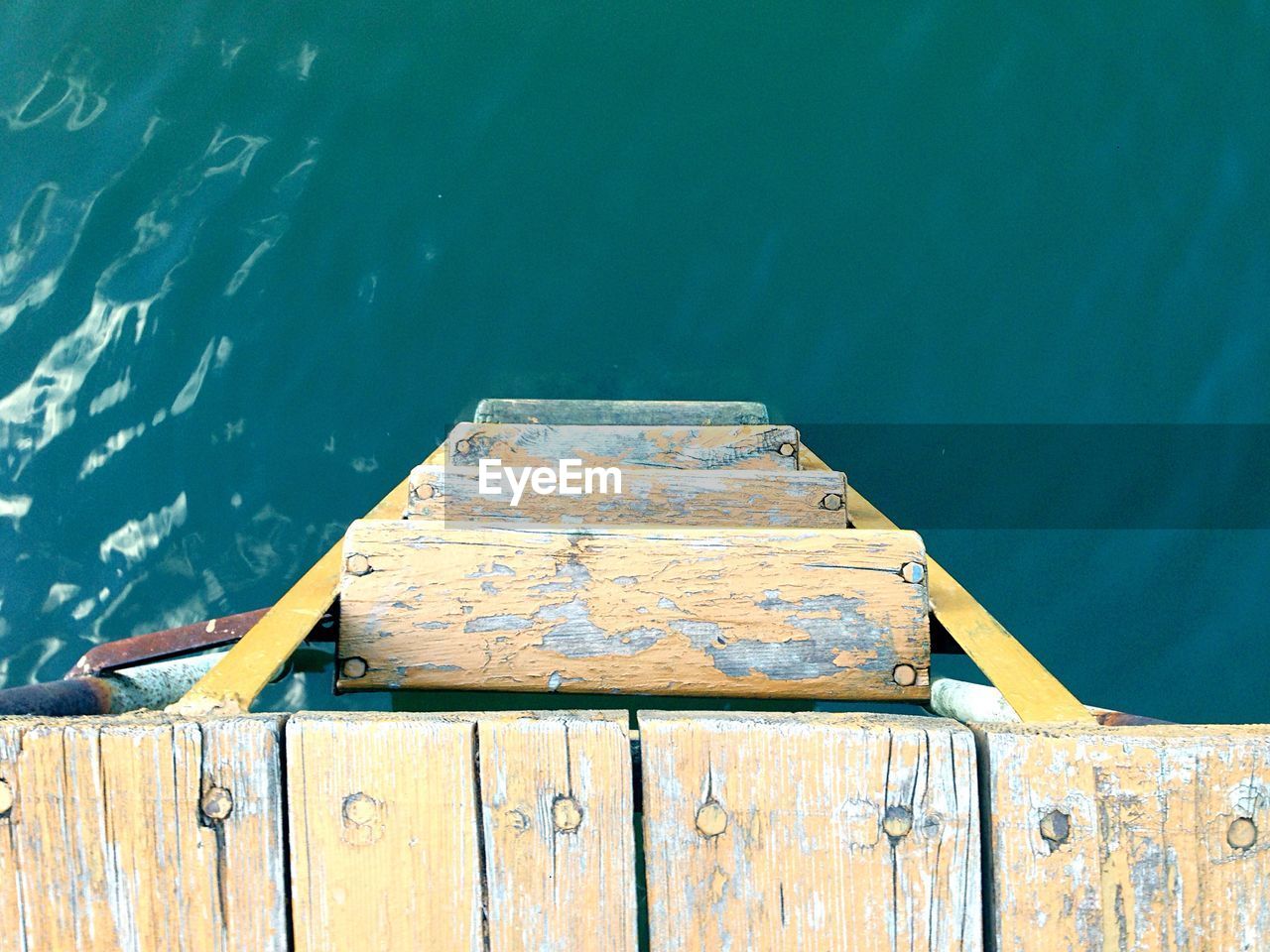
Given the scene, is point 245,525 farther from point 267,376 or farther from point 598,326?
point 598,326

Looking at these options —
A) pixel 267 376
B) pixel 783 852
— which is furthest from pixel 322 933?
pixel 267 376

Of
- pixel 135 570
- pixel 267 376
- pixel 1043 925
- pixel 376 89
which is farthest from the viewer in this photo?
pixel 376 89

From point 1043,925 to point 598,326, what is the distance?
4941 millimetres

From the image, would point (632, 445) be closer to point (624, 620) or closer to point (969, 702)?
point (624, 620)

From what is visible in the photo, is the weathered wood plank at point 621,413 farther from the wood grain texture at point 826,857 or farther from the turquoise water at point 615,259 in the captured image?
the wood grain texture at point 826,857

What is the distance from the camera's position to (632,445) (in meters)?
3.19

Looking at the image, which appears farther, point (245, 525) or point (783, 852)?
point (245, 525)

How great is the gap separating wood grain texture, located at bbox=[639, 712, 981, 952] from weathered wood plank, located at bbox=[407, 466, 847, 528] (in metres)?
1.46

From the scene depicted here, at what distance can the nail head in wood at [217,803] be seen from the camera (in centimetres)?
122

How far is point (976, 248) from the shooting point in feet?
19.3

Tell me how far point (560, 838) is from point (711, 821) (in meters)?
0.20

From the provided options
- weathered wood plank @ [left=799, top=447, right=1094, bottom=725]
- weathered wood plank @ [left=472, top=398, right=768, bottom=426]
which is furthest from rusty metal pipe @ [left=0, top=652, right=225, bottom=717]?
weathered wood plank @ [left=799, top=447, right=1094, bottom=725]

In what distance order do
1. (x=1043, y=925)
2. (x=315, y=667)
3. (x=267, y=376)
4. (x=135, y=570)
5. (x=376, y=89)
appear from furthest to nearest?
(x=376, y=89), (x=267, y=376), (x=135, y=570), (x=315, y=667), (x=1043, y=925)

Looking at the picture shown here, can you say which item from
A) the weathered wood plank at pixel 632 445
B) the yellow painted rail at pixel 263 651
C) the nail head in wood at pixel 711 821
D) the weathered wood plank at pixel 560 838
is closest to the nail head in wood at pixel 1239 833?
the nail head in wood at pixel 711 821
